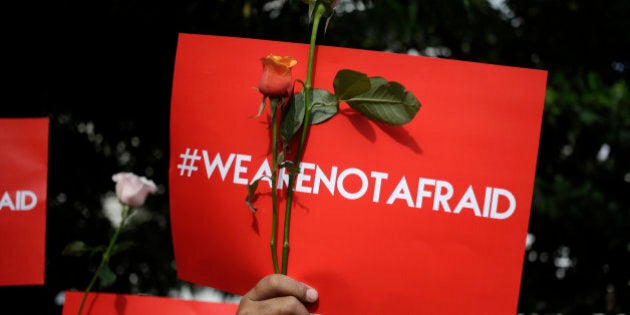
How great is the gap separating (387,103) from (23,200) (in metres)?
0.74

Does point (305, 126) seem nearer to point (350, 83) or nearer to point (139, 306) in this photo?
point (350, 83)

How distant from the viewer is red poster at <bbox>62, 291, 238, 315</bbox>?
0.94m

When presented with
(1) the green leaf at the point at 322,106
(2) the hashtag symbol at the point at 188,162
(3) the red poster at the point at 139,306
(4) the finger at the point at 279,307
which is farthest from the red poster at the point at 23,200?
(1) the green leaf at the point at 322,106

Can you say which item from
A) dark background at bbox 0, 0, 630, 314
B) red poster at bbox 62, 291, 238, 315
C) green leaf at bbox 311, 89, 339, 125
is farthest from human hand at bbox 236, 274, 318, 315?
dark background at bbox 0, 0, 630, 314

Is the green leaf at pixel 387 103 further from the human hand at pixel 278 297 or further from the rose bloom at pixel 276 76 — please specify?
the human hand at pixel 278 297

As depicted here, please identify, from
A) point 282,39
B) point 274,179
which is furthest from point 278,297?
point 282,39

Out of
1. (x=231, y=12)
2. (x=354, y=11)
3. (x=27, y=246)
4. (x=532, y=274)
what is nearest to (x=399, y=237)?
(x=27, y=246)

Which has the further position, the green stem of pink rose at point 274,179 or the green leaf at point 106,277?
the green leaf at point 106,277

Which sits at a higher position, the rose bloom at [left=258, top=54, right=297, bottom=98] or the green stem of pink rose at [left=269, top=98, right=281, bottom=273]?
the rose bloom at [left=258, top=54, right=297, bottom=98]

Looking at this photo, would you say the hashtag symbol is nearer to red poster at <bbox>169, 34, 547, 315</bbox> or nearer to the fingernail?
A: red poster at <bbox>169, 34, 547, 315</bbox>

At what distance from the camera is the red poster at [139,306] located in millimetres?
942

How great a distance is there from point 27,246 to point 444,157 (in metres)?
0.78

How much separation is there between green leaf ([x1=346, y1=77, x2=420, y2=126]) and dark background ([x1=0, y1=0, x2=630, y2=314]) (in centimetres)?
96

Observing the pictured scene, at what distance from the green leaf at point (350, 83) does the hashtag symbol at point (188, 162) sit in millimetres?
244
